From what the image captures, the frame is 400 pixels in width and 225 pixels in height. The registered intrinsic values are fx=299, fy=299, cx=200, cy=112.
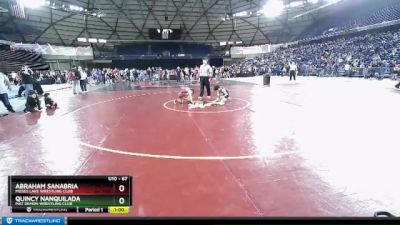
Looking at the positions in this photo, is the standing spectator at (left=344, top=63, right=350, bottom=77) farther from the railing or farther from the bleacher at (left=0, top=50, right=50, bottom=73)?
the bleacher at (left=0, top=50, right=50, bottom=73)

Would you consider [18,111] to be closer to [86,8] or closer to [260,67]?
[86,8]

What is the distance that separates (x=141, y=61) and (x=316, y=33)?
990 inches

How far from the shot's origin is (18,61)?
100 feet

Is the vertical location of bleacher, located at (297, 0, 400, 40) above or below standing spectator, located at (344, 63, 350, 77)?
above

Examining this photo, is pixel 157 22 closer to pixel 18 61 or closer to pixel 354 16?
pixel 18 61

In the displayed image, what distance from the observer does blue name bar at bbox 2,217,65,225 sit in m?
1.68

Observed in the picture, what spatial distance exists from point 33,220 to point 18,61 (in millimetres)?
34346

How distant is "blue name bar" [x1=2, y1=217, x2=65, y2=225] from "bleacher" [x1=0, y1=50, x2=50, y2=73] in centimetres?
2845

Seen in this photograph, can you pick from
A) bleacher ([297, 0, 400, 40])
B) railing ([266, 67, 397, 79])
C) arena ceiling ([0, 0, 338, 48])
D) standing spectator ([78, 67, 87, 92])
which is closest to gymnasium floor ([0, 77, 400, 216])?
standing spectator ([78, 67, 87, 92])

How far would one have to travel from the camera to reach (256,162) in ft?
13.6

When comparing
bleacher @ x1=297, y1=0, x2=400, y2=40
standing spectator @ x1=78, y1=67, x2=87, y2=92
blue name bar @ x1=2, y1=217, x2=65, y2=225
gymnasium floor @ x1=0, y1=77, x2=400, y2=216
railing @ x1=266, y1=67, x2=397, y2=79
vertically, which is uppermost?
bleacher @ x1=297, y1=0, x2=400, y2=40

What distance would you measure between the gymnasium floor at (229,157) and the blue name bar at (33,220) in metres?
0.62
